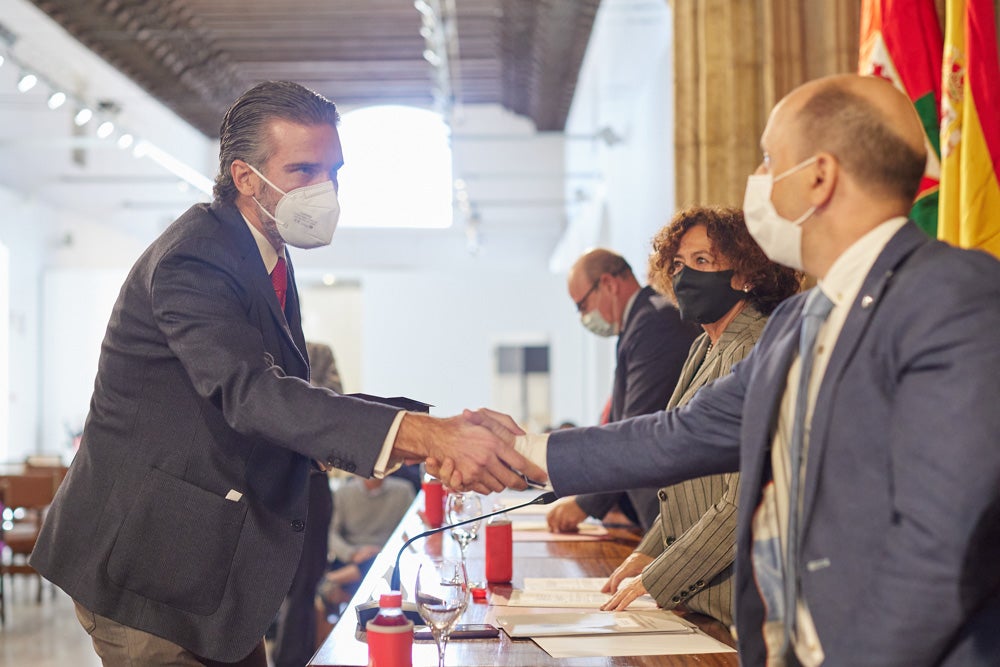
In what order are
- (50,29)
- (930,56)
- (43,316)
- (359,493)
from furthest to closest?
(43,316) < (50,29) < (359,493) < (930,56)

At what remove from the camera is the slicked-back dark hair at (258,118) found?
2256 millimetres

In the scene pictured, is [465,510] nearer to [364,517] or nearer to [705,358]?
[705,358]

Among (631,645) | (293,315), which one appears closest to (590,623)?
(631,645)

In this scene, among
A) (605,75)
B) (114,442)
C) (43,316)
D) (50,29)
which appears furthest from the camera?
(43,316)

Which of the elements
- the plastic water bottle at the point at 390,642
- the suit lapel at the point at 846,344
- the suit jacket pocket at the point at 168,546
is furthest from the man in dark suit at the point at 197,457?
the suit lapel at the point at 846,344

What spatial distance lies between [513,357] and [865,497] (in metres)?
12.9

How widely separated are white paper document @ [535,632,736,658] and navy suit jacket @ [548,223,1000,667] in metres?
0.41

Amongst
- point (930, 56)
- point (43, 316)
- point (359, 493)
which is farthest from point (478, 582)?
point (43, 316)

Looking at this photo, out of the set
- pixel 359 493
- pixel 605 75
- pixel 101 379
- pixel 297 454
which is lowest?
pixel 359 493

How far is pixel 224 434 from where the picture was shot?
6.50 ft

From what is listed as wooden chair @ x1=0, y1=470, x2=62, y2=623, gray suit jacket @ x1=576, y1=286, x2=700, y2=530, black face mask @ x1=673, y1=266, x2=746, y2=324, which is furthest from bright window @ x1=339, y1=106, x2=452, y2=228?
black face mask @ x1=673, y1=266, x2=746, y2=324

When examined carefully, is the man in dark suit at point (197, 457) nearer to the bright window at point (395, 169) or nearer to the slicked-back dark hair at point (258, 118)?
the slicked-back dark hair at point (258, 118)

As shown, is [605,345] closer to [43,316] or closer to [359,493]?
[359,493]

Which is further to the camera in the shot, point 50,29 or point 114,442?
point 50,29
